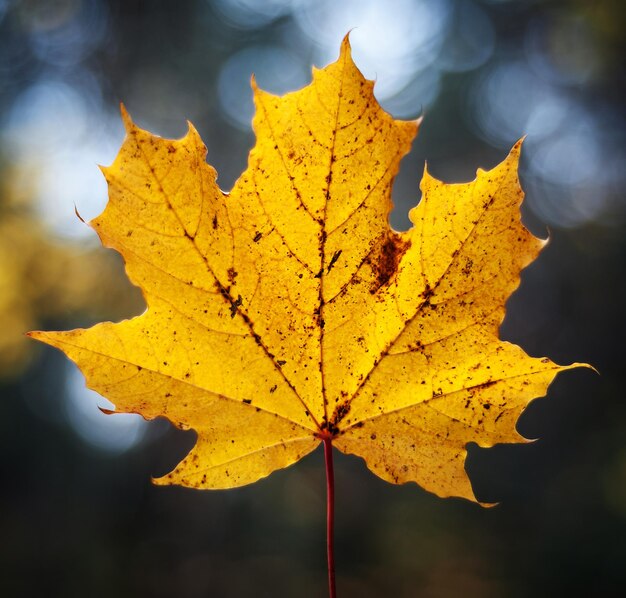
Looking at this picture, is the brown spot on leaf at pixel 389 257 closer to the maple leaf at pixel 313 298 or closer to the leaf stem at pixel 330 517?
the maple leaf at pixel 313 298

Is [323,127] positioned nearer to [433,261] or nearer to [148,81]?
[433,261]

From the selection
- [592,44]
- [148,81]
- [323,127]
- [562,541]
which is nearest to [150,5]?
[148,81]

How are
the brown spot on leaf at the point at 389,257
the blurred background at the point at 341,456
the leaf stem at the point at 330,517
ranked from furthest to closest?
the blurred background at the point at 341,456, the brown spot on leaf at the point at 389,257, the leaf stem at the point at 330,517

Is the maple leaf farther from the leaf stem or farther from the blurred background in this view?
the blurred background

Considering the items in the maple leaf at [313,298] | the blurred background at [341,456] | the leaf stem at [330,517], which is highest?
the blurred background at [341,456]

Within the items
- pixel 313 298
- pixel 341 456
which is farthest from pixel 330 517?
pixel 341 456

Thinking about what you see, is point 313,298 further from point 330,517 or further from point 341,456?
point 341,456

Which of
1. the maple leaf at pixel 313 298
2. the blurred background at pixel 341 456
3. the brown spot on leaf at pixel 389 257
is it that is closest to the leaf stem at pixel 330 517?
the maple leaf at pixel 313 298

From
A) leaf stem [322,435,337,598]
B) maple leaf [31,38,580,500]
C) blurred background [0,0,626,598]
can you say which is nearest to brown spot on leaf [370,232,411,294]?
maple leaf [31,38,580,500]

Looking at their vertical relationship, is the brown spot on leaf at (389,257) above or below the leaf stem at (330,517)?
above
